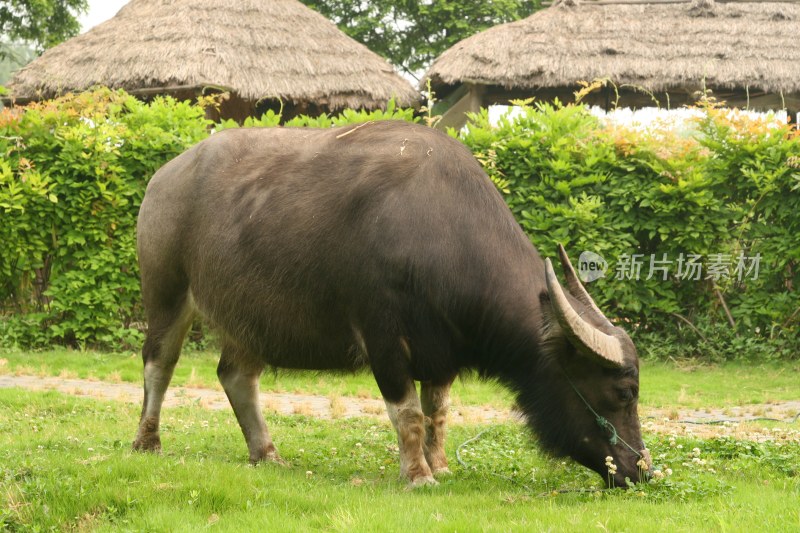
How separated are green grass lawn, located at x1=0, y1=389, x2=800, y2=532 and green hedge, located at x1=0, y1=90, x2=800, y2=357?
4.81 metres

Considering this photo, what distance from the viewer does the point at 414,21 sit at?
97.0 ft

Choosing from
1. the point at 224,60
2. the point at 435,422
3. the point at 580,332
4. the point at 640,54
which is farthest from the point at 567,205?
the point at 224,60

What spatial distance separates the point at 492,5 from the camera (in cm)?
2847

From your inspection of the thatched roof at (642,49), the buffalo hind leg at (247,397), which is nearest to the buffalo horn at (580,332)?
the buffalo hind leg at (247,397)

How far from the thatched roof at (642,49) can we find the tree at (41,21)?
33.6 ft

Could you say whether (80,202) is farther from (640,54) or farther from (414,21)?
(414,21)

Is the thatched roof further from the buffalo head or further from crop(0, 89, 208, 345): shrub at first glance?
the buffalo head

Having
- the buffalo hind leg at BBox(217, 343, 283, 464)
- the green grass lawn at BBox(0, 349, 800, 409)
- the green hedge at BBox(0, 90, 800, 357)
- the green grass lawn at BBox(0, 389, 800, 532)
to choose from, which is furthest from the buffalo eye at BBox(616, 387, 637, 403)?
the green hedge at BBox(0, 90, 800, 357)

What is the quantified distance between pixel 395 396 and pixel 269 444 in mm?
1424

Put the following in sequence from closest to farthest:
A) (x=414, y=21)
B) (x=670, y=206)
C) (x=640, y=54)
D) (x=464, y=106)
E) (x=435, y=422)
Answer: (x=435, y=422) → (x=670, y=206) → (x=640, y=54) → (x=464, y=106) → (x=414, y=21)

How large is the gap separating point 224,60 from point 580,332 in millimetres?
15600

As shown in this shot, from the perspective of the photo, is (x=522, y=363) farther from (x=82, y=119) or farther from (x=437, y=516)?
(x=82, y=119)

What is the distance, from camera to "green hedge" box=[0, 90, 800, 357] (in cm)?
1130

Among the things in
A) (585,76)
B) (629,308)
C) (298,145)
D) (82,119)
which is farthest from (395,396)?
(585,76)
